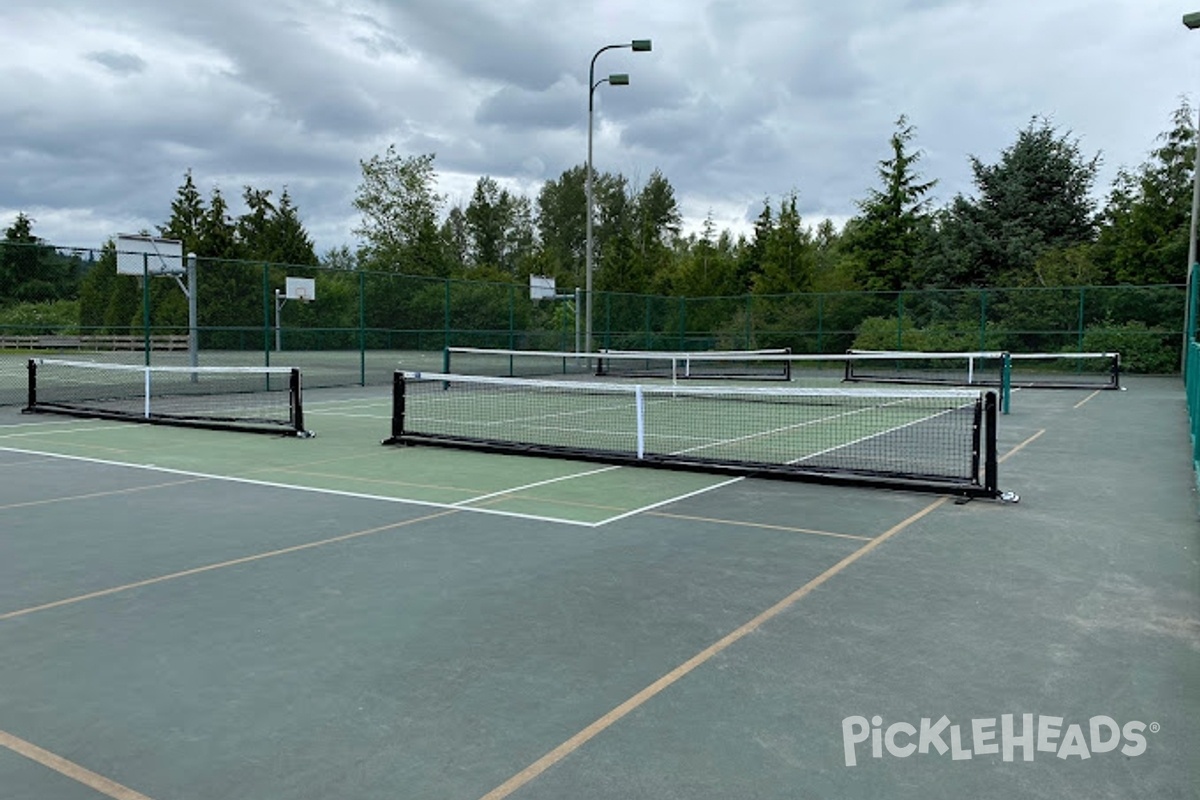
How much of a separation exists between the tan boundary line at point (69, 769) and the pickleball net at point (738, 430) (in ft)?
20.3

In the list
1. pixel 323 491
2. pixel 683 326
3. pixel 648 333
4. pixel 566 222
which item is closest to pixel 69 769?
pixel 323 491

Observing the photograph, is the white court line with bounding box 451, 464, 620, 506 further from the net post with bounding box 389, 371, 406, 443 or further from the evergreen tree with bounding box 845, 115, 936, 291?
the evergreen tree with bounding box 845, 115, 936, 291

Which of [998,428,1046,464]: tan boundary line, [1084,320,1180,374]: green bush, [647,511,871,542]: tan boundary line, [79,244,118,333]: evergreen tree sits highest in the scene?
[79,244,118,333]: evergreen tree

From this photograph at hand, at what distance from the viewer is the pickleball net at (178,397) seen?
1359 centimetres

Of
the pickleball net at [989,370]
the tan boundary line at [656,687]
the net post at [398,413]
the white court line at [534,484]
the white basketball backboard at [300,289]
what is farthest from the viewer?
the white basketball backboard at [300,289]

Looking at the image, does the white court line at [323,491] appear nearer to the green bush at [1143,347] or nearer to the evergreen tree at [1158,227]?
the green bush at [1143,347]

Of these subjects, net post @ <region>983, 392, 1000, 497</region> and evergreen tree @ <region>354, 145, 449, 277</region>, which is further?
evergreen tree @ <region>354, 145, 449, 277</region>

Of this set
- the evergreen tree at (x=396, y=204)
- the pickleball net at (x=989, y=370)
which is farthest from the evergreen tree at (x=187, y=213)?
the pickleball net at (x=989, y=370)

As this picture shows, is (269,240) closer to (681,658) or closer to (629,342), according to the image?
(629,342)

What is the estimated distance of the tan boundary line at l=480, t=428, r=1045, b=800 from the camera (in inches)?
127

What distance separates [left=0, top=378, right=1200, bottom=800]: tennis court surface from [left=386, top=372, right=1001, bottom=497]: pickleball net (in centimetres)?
79

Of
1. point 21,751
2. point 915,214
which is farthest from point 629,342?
point 21,751

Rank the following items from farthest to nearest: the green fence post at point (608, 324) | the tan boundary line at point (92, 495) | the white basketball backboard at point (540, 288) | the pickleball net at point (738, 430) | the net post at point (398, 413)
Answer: the green fence post at point (608, 324)
the white basketball backboard at point (540, 288)
the net post at point (398, 413)
the pickleball net at point (738, 430)
the tan boundary line at point (92, 495)

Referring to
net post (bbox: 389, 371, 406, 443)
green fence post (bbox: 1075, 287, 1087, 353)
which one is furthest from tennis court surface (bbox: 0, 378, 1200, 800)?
green fence post (bbox: 1075, 287, 1087, 353)
